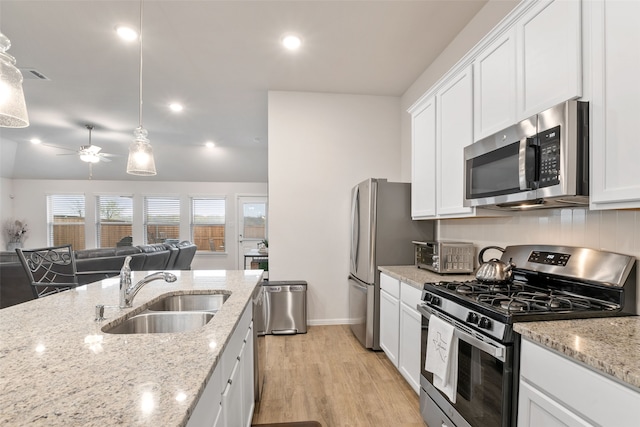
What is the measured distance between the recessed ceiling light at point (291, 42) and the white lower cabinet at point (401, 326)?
2293mm

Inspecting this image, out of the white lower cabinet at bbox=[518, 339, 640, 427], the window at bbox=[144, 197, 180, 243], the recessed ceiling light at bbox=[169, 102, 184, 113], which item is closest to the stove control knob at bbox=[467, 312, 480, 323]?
the white lower cabinet at bbox=[518, 339, 640, 427]

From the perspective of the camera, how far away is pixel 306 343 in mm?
3389

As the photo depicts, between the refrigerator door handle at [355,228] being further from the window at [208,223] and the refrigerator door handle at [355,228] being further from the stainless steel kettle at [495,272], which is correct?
the window at [208,223]

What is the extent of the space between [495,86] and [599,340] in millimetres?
1422

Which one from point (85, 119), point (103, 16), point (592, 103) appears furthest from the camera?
point (85, 119)

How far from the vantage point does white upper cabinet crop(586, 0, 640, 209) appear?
44.1 inches

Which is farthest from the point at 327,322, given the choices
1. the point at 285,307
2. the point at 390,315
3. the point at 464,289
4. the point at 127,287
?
the point at 127,287

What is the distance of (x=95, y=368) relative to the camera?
0.89 m

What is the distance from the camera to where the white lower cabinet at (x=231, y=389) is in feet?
3.07

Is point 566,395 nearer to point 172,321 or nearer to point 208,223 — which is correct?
point 172,321

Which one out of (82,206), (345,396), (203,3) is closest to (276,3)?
(203,3)

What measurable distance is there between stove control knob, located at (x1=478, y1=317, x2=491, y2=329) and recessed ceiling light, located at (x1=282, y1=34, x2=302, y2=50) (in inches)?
105

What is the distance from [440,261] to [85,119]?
578 cm

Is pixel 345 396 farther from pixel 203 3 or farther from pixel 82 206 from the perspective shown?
pixel 82 206
